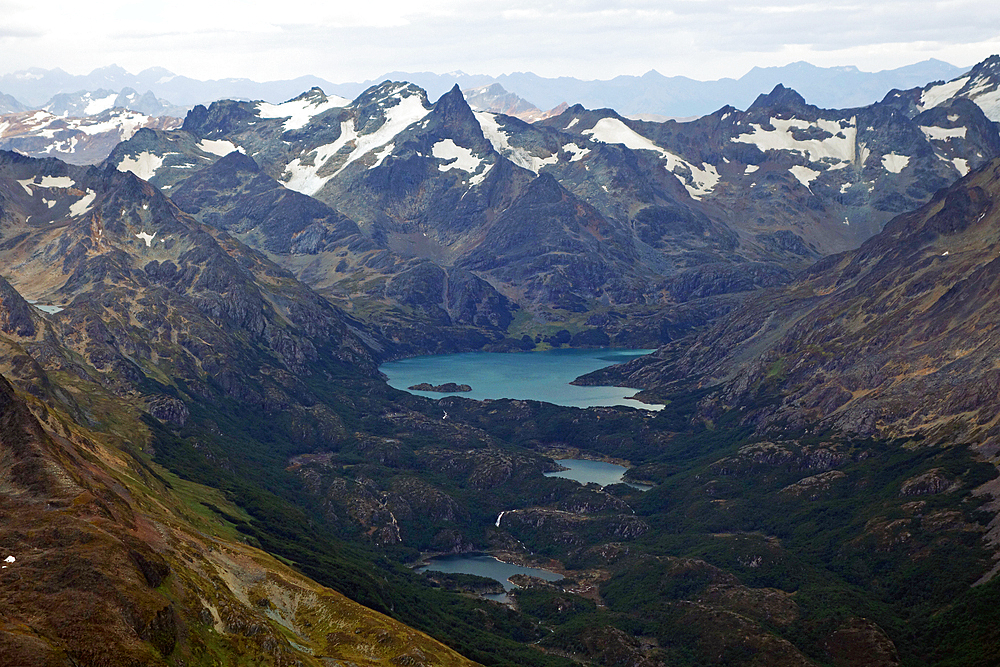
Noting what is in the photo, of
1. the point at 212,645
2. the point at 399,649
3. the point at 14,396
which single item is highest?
the point at 14,396

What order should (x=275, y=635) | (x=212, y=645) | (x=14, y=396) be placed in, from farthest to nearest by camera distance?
1. (x=14, y=396)
2. (x=275, y=635)
3. (x=212, y=645)

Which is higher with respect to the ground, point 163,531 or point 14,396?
point 14,396

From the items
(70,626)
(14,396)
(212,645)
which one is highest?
(14,396)

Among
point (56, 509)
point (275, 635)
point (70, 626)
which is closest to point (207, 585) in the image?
point (275, 635)

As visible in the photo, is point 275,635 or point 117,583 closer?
point 117,583

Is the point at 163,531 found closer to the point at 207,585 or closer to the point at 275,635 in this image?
the point at 207,585

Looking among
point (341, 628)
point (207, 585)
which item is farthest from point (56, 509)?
point (341, 628)

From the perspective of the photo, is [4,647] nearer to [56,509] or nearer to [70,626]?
[70,626]

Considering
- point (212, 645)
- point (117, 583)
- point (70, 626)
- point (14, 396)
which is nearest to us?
point (70, 626)

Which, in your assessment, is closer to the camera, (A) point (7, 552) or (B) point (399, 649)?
(A) point (7, 552)
